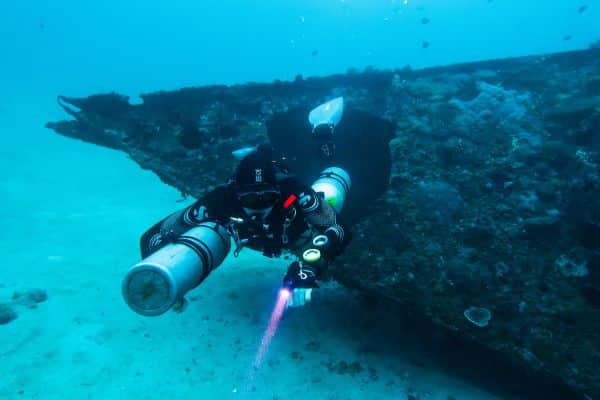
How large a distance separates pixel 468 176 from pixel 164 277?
5239 mm

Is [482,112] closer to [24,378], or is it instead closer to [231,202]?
[231,202]

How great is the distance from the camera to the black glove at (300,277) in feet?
10.8

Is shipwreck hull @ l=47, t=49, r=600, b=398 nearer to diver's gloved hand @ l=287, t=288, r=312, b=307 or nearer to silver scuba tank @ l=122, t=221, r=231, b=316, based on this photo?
diver's gloved hand @ l=287, t=288, r=312, b=307

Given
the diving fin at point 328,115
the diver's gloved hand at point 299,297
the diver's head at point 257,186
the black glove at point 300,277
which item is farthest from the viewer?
the diving fin at point 328,115

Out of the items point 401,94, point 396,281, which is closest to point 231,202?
point 396,281

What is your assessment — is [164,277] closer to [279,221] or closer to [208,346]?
[279,221]

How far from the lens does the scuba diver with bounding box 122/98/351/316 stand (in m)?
3.53

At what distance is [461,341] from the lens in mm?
6012

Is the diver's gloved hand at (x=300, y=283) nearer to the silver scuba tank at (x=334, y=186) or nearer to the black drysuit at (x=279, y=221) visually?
the black drysuit at (x=279, y=221)

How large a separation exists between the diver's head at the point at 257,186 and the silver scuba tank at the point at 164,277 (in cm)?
81

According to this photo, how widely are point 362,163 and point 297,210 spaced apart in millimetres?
4091

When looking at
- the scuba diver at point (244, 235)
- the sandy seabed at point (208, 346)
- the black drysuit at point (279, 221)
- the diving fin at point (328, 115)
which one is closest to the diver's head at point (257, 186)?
the scuba diver at point (244, 235)

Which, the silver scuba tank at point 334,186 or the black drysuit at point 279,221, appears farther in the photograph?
the silver scuba tank at point 334,186

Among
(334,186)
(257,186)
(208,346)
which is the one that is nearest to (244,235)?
(257,186)
